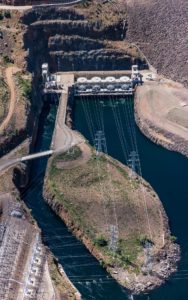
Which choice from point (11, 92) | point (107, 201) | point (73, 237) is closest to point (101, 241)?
point (73, 237)

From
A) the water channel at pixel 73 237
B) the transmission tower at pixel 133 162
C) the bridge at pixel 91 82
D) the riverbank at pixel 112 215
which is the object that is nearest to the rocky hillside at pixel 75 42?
the bridge at pixel 91 82

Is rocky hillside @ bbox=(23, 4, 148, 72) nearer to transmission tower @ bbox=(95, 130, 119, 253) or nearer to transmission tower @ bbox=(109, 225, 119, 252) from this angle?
transmission tower @ bbox=(95, 130, 119, 253)

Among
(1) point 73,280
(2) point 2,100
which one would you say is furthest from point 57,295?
(2) point 2,100

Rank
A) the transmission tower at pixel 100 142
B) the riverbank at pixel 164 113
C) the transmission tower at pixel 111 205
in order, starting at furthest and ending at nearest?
the riverbank at pixel 164 113
the transmission tower at pixel 100 142
the transmission tower at pixel 111 205

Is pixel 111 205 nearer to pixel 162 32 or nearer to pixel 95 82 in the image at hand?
pixel 95 82

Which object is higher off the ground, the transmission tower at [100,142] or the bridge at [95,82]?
the bridge at [95,82]

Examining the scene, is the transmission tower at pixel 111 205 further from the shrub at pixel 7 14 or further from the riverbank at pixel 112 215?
the shrub at pixel 7 14
